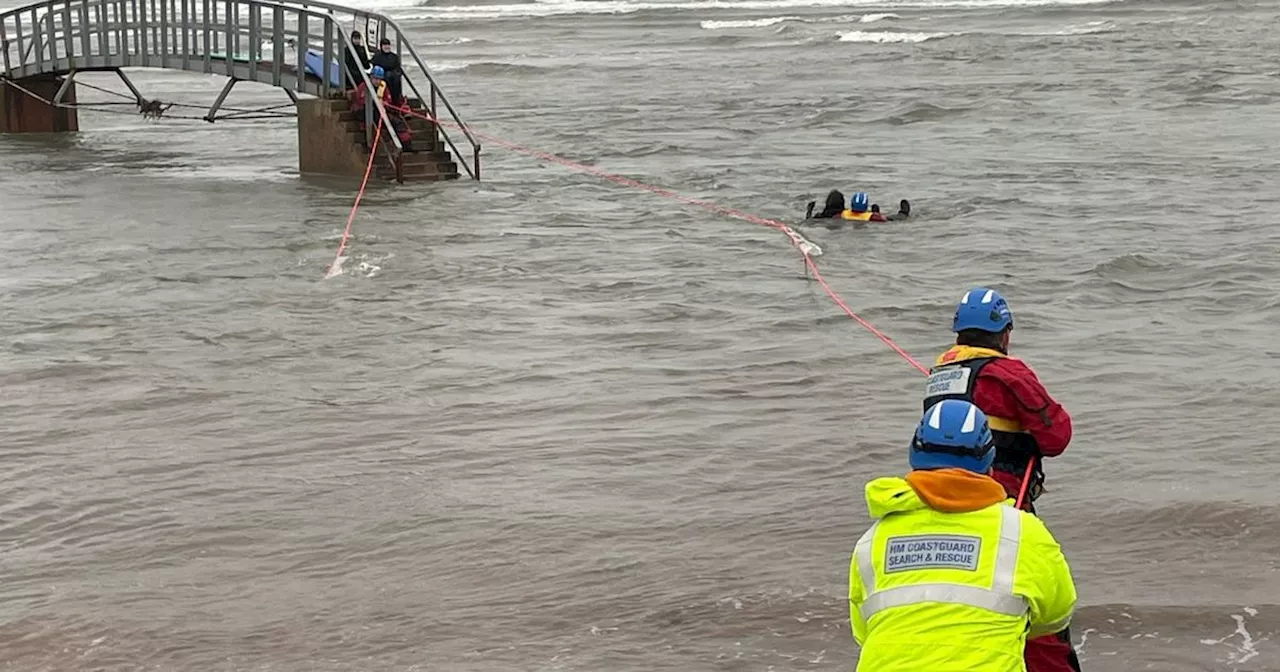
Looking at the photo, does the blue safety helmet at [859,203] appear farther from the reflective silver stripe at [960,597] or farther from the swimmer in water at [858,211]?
the reflective silver stripe at [960,597]

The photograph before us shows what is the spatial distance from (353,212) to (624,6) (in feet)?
146

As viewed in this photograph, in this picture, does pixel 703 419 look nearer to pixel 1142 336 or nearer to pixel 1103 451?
pixel 1103 451

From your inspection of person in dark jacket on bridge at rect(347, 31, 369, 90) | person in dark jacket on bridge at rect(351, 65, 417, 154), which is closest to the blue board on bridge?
person in dark jacket on bridge at rect(347, 31, 369, 90)

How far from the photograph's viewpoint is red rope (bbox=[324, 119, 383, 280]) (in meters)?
14.6

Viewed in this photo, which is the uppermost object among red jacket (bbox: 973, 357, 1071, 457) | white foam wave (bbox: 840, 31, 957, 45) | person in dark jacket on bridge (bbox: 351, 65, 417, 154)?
red jacket (bbox: 973, 357, 1071, 457)

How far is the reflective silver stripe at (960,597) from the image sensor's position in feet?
12.1

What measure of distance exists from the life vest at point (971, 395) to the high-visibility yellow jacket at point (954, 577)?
63.5 inches

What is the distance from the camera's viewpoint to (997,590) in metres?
3.70

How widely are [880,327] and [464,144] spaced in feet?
41.7

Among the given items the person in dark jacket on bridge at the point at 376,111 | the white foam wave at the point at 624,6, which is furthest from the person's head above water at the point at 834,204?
the white foam wave at the point at 624,6

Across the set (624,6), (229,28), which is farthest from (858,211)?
(624,6)

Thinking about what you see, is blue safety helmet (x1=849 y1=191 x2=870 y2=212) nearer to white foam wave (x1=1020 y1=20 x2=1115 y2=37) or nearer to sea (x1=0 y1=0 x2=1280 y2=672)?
sea (x1=0 y1=0 x2=1280 y2=672)

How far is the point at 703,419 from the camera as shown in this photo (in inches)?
383

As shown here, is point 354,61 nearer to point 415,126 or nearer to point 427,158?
point 415,126
